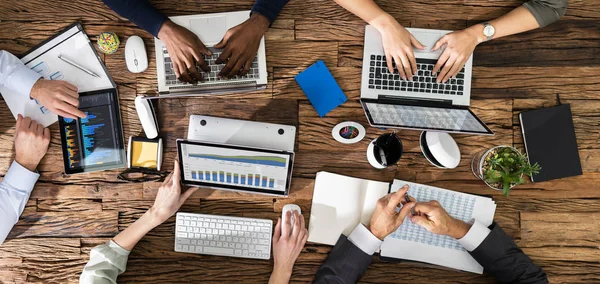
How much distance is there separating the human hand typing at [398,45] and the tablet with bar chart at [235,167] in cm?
57

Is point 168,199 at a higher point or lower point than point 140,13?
lower

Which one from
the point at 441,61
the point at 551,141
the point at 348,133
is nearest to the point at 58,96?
the point at 348,133

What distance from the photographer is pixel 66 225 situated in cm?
183

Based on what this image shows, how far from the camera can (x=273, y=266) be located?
1.83 m

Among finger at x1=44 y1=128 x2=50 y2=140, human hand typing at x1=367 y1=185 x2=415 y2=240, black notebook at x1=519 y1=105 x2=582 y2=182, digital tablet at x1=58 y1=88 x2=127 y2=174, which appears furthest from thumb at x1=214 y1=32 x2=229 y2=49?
black notebook at x1=519 y1=105 x2=582 y2=182

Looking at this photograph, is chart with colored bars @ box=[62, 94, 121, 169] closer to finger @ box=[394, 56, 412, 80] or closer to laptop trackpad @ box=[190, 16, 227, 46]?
laptop trackpad @ box=[190, 16, 227, 46]

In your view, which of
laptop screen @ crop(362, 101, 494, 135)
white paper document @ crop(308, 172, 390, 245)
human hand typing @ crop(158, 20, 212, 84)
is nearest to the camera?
laptop screen @ crop(362, 101, 494, 135)

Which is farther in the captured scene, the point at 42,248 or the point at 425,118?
the point at 42,248

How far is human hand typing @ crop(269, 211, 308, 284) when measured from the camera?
1778 millimetres

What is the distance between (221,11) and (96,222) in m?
1.05

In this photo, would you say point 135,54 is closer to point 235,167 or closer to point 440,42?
point 235,167

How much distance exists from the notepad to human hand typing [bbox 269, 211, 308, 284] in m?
0.06

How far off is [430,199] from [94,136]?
1.45 metres

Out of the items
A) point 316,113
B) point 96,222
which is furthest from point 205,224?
point 316,113
